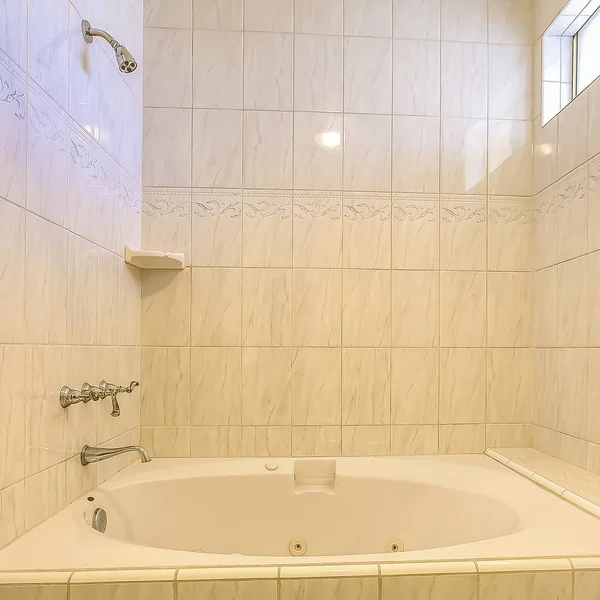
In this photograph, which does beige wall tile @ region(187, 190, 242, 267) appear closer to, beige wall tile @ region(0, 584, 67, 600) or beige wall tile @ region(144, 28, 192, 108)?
beige wall tile @ region(144, 28, 192, 108)

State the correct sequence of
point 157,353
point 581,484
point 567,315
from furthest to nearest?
point 157,353 < point 567,315 < point 581,484

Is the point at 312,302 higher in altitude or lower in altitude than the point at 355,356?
higher

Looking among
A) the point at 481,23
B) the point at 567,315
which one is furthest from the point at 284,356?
the point at 481,23

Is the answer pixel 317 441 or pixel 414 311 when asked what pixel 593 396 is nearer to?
pixel 414 311

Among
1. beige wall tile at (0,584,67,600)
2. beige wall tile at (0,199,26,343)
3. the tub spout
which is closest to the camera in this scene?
beige wall tile at (0,584,67,600)

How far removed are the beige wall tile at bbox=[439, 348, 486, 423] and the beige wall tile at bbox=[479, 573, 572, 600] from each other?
1065mm

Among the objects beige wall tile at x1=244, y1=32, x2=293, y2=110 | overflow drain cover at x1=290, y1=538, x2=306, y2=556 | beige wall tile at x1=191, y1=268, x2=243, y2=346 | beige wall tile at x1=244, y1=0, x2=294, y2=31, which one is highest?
beige wall tile at x1=244, y1=0, x2=294, y2=31

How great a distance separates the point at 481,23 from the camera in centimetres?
228

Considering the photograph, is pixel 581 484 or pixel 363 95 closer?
pixel 581 484

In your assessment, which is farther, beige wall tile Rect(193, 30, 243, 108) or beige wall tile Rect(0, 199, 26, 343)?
beige wall tile Rect(193, 30, 243, 108)

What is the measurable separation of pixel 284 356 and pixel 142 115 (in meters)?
1.14

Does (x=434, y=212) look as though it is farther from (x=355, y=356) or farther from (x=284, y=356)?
(x=284, y=356)

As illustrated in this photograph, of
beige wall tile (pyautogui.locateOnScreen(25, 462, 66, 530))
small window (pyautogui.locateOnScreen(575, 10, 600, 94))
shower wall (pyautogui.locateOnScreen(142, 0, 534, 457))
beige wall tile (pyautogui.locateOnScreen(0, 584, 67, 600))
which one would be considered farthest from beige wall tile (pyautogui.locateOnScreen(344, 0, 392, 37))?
beige wall tile (pyautogui.locateOnScreen(0, 584, 67, 600))

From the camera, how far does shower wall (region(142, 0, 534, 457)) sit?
7.18ft
